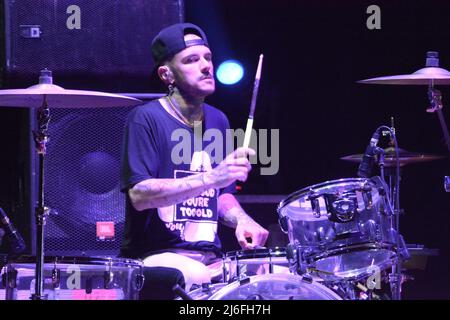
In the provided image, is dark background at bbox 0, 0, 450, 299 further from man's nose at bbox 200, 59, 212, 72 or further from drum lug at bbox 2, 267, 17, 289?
drum lug at bbox 2, 267, 17, 289

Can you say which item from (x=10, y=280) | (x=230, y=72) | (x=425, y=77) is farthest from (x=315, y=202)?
(x=230, y=72)

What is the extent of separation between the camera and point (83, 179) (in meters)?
4.64

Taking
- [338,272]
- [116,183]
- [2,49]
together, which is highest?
[2,49]

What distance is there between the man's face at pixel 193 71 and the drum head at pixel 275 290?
1059mm

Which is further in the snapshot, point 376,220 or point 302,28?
point 302,28

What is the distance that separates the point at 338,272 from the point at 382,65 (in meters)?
2.27

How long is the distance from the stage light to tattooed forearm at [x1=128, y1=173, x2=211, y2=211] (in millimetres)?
1859

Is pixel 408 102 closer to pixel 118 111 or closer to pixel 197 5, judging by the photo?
pixel 197 5

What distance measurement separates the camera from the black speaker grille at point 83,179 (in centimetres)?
458

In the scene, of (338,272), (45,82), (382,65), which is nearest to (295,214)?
(338,272)

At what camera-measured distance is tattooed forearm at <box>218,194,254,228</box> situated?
413 cm

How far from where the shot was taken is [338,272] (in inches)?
146

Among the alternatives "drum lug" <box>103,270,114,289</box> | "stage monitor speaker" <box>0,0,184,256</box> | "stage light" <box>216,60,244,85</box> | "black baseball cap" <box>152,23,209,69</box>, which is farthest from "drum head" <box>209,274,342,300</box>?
"stage light" <box>216,60,244,85</box>

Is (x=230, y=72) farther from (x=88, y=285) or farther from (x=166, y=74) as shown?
(x=88, y=285)
